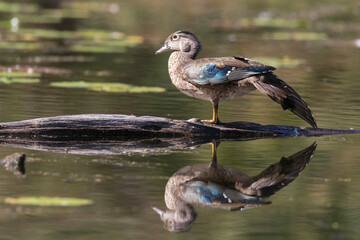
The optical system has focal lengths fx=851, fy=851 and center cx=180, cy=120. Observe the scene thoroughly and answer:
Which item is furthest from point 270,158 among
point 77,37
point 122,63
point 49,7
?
point 49,7

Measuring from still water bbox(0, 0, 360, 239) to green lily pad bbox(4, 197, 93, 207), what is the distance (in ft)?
0.23

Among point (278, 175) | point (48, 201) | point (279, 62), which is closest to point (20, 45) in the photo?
point (279, 62)

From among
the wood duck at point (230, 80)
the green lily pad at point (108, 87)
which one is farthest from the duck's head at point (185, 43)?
the green lily pad at point (108, 87)

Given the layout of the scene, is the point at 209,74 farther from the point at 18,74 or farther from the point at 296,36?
the point at 296,36

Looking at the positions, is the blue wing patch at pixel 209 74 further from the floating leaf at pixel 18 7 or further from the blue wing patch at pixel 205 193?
the floating leaf at pixel 18 7

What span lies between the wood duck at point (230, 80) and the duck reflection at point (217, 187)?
2.88 ft

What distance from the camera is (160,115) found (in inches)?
416

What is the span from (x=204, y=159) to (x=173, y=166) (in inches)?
19.8

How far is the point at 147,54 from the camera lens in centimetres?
1830

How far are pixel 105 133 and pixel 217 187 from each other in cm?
217

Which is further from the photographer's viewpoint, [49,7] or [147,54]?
[49,7]

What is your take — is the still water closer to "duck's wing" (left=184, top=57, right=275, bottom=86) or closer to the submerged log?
the submerged log

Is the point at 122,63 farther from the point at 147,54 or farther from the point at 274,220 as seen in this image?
the point at 274,220

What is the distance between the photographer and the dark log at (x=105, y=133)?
8633mm
